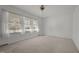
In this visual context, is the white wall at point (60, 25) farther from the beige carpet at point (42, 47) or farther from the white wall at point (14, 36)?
the white wall at point (14, 36)

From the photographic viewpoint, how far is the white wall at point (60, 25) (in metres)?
3.94

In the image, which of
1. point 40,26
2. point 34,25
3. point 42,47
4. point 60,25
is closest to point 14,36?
point 34,25

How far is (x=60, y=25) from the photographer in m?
4.11

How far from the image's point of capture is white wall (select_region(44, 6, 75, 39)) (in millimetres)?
3941

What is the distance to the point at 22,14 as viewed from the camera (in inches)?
162

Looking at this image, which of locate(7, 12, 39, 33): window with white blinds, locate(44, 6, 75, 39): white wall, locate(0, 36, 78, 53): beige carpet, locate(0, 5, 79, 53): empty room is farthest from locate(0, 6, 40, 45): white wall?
locate(44, 6, 75, 39): white wall

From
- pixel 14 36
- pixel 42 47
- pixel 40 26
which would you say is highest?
pixel 40 26

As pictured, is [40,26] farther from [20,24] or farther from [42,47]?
[42,47]

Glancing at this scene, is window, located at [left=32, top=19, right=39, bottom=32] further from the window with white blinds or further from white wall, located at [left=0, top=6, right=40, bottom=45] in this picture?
white wall, located at [left=0, top=6, right=40, bottom=45]

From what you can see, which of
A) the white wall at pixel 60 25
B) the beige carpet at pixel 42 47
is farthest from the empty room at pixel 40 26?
the beige carpet at pixel 42 47

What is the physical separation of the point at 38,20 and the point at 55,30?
3.19 ft

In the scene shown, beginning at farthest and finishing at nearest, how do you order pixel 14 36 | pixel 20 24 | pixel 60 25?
1. pixel 60 25
2. pixel 20 24
3. pixel 14 36
